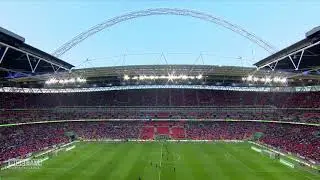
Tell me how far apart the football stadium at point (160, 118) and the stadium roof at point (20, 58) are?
5.5 inches

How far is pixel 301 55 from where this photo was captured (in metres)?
37.1

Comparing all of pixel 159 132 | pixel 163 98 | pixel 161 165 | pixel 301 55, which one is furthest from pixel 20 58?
pixel 163 98

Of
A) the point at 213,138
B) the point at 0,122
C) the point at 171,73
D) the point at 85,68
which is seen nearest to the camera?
the point at 0,122

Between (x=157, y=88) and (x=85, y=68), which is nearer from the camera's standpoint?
(x=85, y=68)

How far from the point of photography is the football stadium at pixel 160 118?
135 feet

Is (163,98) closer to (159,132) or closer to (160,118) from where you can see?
(160,118)

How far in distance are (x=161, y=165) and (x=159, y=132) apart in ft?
114

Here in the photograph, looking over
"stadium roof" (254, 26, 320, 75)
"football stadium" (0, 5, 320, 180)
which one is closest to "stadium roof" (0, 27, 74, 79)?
"football stadium" (0, 5, 320, 180)

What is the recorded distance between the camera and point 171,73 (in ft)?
196

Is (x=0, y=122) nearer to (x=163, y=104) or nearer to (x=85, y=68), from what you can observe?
(x=85, y=68)

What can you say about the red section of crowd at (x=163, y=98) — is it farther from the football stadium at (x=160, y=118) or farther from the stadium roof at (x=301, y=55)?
the stadium roof at (x=301, y=55)

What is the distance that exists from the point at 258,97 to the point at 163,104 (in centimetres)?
2343

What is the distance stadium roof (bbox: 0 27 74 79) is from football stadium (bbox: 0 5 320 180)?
0.14m

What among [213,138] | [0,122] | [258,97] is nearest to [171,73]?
[213,138]
